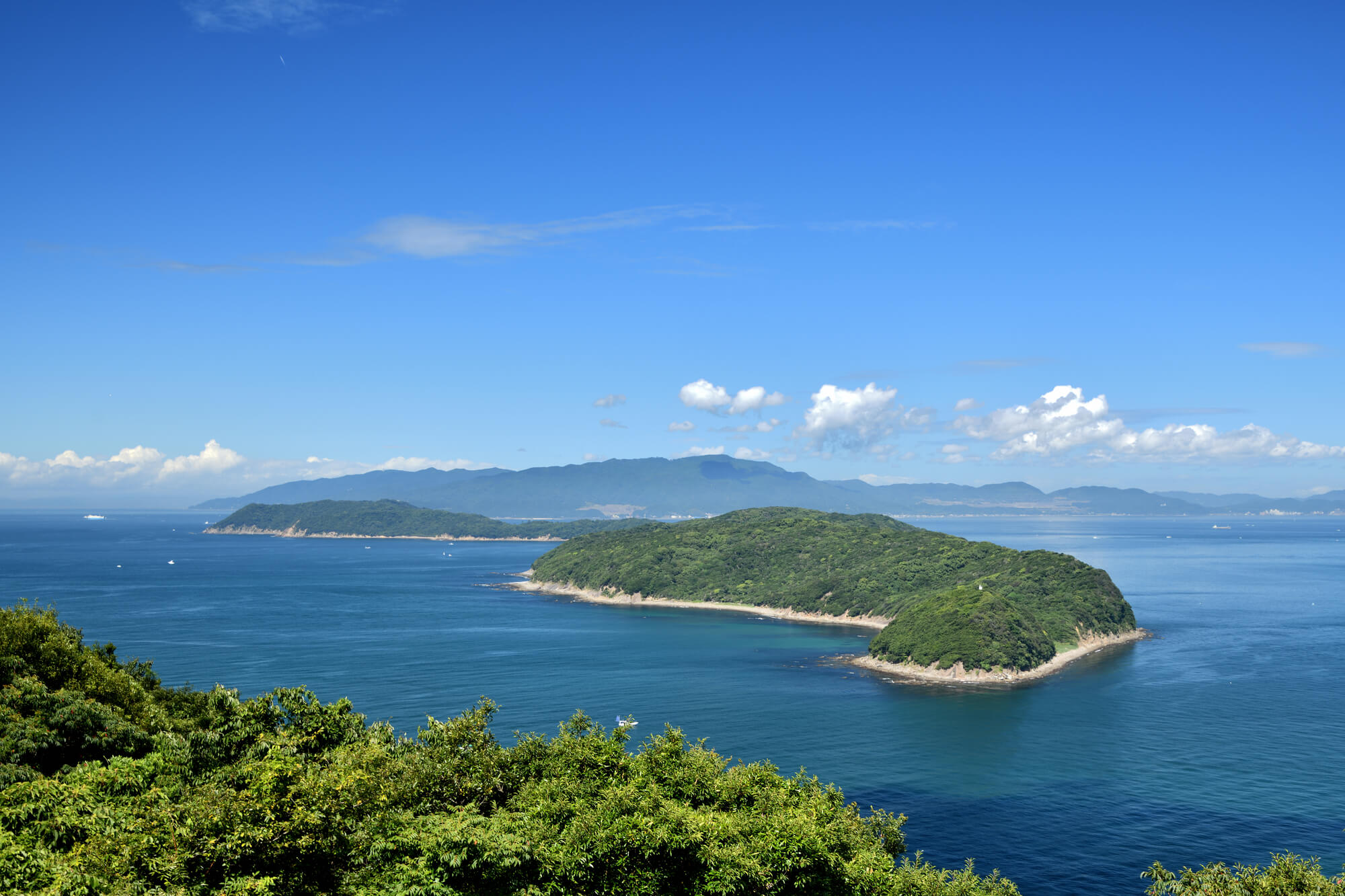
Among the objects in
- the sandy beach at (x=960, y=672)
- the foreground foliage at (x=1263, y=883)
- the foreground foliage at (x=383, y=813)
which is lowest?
the sandy beach at (x=960, y=672)

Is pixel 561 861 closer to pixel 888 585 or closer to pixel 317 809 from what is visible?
pixel 317 809

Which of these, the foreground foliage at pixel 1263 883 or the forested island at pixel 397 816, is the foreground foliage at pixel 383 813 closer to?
the forested island at pixel 397 816

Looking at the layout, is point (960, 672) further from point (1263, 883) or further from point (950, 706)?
point (1263, 883)

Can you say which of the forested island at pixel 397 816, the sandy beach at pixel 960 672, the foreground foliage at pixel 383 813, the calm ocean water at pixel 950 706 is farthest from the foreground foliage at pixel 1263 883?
the sandy beach at pixel 960 672

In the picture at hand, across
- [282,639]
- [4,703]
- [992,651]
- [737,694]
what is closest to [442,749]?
[4,703]

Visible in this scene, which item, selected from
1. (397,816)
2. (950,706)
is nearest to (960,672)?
(950,706)

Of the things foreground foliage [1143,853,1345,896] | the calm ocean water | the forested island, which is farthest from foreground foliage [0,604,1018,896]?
the calm ocean water
